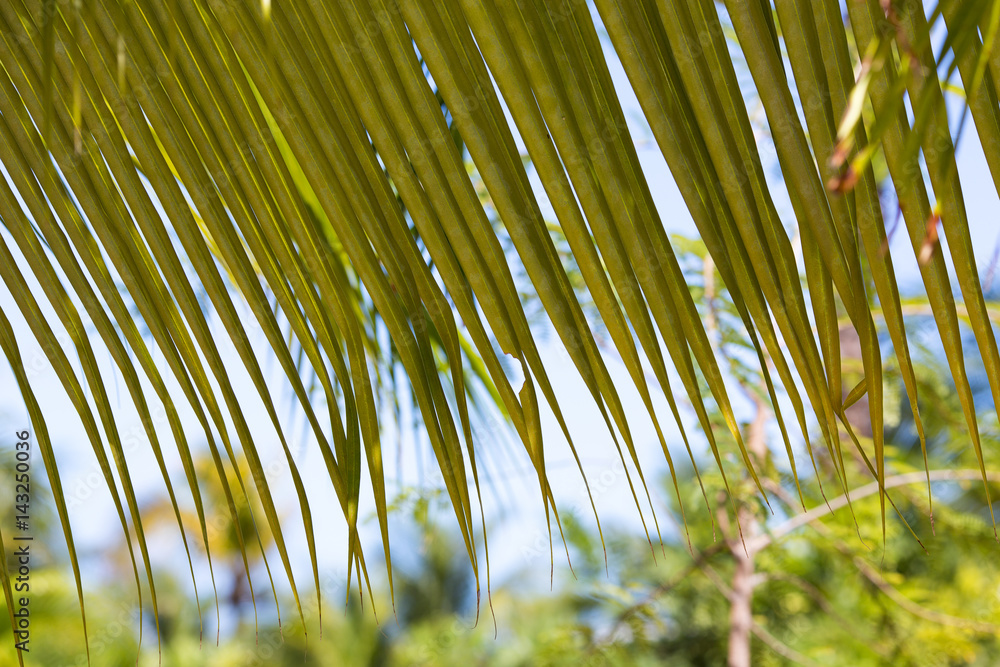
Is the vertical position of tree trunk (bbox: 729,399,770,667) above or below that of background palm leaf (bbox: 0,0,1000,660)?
below

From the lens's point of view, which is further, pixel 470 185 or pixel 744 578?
pixel 744 578

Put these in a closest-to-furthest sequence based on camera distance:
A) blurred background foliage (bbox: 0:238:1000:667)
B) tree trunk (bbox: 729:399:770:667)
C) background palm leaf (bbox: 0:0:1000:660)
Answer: background palm leaf (bbox: 0:0:1000:660), tree trunk (bbox: 729:399:770:667), blurred background foliage (bbox: 0:238:1000:667)

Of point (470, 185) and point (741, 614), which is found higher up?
point (470, 185)

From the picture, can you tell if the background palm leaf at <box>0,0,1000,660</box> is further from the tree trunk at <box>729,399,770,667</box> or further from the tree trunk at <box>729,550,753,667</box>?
the tree trunk at <box>729,550,753,667</box>

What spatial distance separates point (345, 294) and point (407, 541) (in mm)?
8821

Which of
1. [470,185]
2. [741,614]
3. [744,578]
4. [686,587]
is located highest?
[470,185]

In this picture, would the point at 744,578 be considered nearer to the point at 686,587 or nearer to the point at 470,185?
the point at 470,185

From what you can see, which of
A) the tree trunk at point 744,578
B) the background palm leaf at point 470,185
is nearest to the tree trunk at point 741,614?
the tree trunk at point 744,578

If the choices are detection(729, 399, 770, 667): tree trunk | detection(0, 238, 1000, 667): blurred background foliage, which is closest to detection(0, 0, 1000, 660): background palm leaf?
detection(0, 238, 1000, 667): blurred background foliage

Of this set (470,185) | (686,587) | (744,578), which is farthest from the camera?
(686,587)

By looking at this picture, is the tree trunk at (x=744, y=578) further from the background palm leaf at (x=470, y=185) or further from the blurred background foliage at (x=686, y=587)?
the background palm leaf at (x=470, y=185)

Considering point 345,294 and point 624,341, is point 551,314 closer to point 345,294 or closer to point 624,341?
point 624,341

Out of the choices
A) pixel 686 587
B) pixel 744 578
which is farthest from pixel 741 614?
pixel 686 587

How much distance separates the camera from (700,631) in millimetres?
6711
